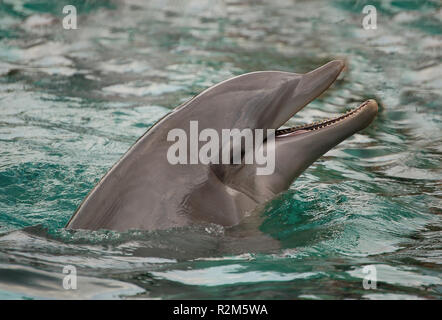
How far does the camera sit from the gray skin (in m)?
4.50

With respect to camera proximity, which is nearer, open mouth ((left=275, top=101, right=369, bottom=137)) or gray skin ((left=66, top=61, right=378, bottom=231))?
gray skin ((left=66, top=61, right=378, bottom=231))

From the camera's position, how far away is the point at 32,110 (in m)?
9.20

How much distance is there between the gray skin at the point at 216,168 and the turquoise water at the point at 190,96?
0.43ft

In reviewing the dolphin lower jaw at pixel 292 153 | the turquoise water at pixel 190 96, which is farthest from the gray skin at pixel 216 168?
the turquoise water at pixel 190 96

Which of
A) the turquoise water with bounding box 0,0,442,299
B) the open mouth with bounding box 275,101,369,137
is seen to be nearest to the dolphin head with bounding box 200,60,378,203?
the open mouth with bounding box 275,101,369,137

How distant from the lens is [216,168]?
15.5 feet

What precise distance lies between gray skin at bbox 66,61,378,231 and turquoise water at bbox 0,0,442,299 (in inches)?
5.1

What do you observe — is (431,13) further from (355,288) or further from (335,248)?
(355,288)

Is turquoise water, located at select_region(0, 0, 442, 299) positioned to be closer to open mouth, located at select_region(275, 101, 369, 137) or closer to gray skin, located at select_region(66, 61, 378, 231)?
gray skin, located at select_region(66, 61, 378, 231)

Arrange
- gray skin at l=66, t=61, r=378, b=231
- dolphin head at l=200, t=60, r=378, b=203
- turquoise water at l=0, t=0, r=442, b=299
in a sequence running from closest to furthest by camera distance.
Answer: turquoise water at l=0, t=0, r=442, b=299, gray skin at l=66, t=61, r=378, b=231, dolphin head at l=200, t=60, r=378, b=203

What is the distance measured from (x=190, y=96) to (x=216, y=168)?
202 inches

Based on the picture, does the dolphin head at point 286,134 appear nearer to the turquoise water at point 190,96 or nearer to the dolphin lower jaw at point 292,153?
the dolphin lower jaw at point 292,153

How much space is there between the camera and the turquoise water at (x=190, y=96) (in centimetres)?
409

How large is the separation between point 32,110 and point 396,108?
4645 millimetres
